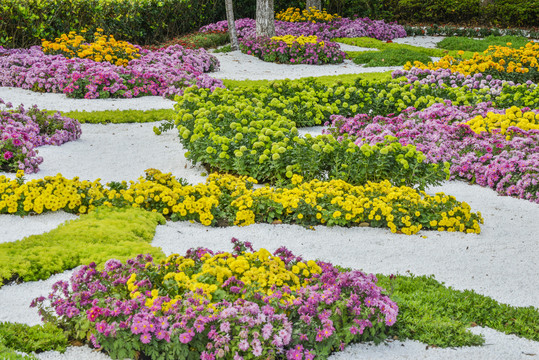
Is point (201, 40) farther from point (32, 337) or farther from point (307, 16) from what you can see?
point (32, 337)

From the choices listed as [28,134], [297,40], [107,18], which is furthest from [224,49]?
[28,134]

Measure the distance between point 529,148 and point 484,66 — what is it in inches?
187

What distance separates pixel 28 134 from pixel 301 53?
9347 mm

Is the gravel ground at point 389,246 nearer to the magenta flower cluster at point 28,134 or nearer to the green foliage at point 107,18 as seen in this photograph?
the magenta flower cluster at point 28,134

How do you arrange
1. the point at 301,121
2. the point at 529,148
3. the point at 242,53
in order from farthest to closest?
the point at 242,53 → the point at 301,121 → the point at 529,148

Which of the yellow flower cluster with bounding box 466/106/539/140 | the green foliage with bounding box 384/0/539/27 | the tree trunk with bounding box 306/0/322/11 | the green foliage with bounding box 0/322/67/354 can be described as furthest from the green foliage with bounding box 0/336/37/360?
the green foliage with bounding box 384/0/539/27

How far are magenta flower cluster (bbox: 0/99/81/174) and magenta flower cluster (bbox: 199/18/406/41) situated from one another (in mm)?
10003

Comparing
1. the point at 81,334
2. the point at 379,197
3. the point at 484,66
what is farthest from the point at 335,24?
the point at 81,334

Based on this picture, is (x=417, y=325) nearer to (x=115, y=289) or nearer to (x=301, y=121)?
(x=115, y=289)

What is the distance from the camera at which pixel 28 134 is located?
762 cm

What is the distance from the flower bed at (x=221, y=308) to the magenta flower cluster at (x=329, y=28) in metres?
Result: 14.5

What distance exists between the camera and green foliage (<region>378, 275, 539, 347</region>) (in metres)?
3.68

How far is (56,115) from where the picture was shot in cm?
847

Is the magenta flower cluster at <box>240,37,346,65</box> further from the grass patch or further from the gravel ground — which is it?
the gravel ground
